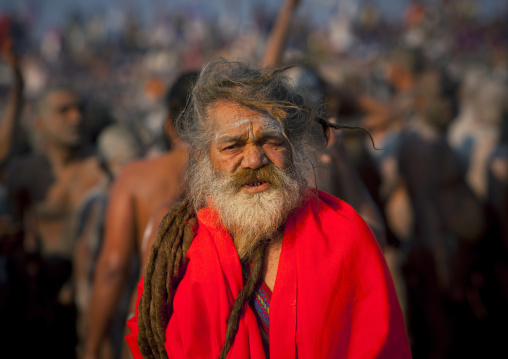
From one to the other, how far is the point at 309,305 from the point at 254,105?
748mm

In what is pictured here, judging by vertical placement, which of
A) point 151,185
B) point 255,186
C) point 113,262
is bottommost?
point 113,262

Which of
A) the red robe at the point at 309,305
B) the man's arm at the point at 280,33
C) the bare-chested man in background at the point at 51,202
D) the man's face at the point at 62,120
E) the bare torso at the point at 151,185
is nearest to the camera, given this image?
the red robe at the point at 309,305

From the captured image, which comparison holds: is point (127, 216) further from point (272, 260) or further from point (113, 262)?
point (272, 260)

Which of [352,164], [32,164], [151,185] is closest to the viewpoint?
[151,185]

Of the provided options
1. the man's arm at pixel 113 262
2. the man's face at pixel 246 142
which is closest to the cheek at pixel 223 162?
the man's face at pixel 246 142

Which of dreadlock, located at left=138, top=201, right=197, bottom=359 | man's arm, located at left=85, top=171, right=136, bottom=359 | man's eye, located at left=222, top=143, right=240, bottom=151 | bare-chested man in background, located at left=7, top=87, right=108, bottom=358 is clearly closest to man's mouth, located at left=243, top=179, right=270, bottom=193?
man's eye, located at left=222, top=143, right=240, bottom=151

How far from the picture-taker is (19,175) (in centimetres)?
530

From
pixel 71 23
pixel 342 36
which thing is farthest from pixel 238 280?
pixel 71 23

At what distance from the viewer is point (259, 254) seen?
80.1 inches

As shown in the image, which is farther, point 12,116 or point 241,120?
point 12,116

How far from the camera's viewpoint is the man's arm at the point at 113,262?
3.26 metres

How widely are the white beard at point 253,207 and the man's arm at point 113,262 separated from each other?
4.25 feet

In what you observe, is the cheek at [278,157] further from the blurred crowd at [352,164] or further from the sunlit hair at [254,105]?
the blurred crowd at [352,164]

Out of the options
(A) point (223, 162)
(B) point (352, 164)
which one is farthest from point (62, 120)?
(A) point (223, 162)
